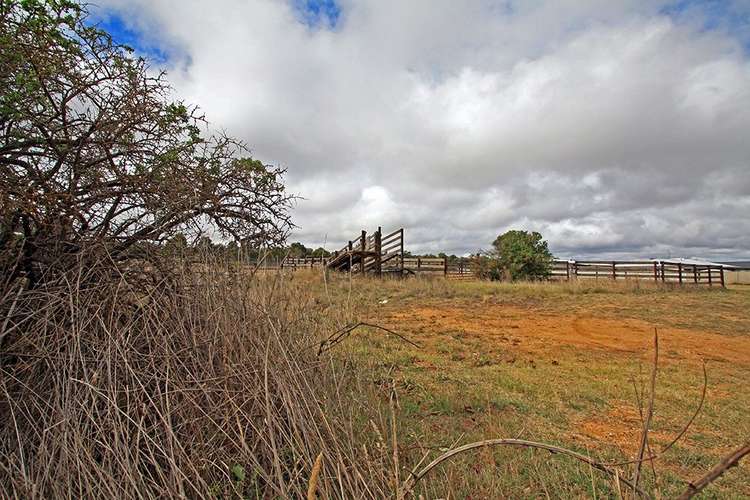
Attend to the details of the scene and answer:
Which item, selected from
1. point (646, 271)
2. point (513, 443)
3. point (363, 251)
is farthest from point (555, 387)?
point (646, 271)

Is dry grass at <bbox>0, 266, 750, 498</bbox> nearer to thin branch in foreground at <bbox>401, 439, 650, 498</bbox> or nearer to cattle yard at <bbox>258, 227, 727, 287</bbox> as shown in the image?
thin branch in foreground at <bbox>401, 439, 650, 498</bbox>

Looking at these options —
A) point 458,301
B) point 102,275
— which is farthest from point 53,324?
point 458,301

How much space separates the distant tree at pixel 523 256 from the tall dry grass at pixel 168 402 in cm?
2302

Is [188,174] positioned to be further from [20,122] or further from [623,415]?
[623,415]

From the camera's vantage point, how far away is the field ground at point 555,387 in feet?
10.1

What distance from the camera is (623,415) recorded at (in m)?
4.49

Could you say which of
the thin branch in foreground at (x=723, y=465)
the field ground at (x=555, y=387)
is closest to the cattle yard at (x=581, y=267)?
the field ground at (x=555, y=387)

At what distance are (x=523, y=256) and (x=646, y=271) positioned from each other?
6379 millimetres

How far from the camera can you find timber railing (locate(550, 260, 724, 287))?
2112 cm

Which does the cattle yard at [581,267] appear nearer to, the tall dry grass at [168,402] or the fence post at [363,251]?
the fence post at [363,251]

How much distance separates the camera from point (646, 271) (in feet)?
73.4

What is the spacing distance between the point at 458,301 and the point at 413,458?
11.6m

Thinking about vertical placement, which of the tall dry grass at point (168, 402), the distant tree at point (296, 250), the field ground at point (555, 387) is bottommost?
the field ground at point (555, 387)

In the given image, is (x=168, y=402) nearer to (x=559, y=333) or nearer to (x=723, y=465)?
(x=723, y=465)
